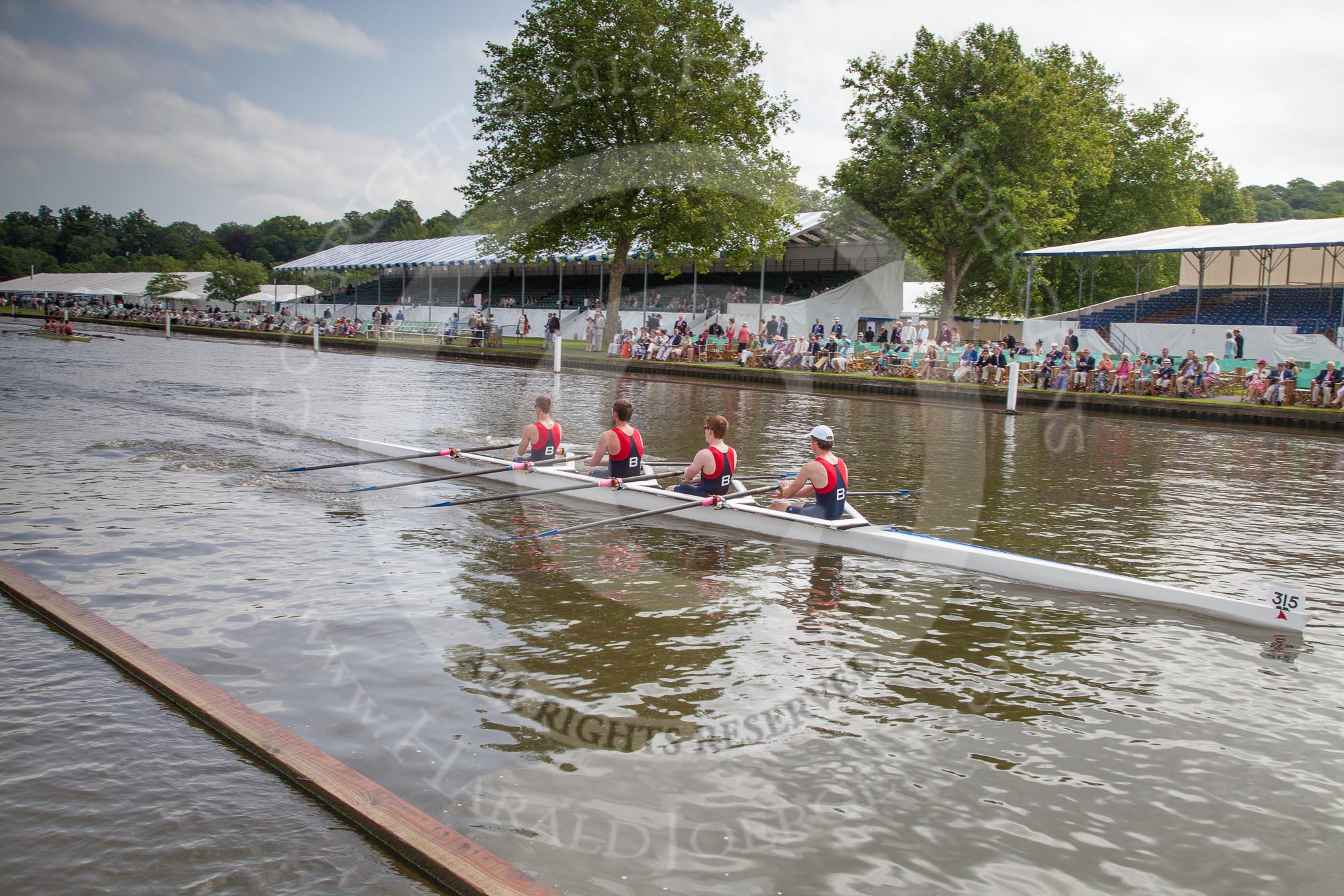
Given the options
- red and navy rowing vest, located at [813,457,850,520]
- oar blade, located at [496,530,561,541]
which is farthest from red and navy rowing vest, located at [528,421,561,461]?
red and navy rowing vest, located at [813,457,850,520]

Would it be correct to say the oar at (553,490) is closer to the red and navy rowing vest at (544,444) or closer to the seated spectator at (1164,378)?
the red and navy rowing vest at (544,444)

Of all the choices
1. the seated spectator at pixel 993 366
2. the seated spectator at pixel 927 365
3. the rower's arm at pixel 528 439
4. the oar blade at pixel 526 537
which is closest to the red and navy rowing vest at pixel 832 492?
the oar blade at pixel 526 537

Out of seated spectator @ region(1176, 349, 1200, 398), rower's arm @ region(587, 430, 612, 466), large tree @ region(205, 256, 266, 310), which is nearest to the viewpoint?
rower's arm @ region(587, 430, 612, 466)

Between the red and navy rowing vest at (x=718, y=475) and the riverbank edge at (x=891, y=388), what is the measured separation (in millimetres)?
15861

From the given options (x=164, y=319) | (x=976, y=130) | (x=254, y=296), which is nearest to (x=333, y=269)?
(x=164, y=319)

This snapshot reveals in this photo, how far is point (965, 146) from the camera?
1422 inches

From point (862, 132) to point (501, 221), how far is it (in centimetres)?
1603

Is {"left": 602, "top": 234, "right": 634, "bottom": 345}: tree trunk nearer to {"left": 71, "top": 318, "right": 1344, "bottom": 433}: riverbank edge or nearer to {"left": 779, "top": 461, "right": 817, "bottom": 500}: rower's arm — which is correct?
{"left": 71, "top": 318, "right": 1344, "bottom": 433}: riverbank edge

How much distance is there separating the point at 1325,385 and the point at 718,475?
1933 cm

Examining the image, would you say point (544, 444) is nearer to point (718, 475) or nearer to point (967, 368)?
point (718, 475)

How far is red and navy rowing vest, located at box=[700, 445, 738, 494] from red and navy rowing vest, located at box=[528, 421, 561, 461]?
255 cm

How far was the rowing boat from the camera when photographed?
7344 mm

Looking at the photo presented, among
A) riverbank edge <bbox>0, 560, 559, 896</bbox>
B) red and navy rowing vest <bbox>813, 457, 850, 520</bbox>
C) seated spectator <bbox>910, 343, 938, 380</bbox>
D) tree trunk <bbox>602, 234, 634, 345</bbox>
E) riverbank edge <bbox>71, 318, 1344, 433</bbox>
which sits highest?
tree trunk <bbox>602, 234, 634, 345</bbox>

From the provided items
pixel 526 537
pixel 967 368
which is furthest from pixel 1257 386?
pixel 526 537
